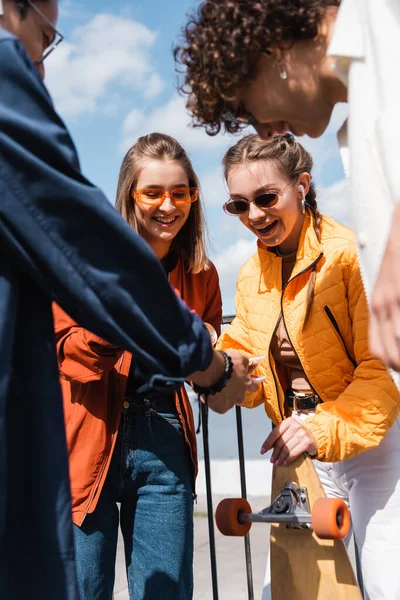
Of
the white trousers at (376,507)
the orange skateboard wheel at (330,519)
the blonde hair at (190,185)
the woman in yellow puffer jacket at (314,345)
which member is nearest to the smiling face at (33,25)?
the woman in yellow puffer jacket at (314,345)

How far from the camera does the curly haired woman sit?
141cm

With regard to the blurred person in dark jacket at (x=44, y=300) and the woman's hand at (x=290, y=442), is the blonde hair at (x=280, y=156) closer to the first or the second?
the woman's hand at (x=290, y=442)

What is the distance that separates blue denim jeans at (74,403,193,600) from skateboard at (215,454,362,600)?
1.30 ft

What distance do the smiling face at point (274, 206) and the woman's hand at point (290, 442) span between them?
73cm

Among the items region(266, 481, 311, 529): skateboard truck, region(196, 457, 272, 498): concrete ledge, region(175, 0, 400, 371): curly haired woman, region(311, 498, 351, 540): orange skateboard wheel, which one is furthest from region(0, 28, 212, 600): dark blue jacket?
region(196, 457, 272, 498): concrete ledge

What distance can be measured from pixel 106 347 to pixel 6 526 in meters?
0.98

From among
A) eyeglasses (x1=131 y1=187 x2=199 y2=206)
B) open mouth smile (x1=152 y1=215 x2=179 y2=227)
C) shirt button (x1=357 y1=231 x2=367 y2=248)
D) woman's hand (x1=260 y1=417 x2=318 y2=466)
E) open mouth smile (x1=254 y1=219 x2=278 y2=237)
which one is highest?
eyeglasses (x1=131 y1=187 x2=199 y2=206)

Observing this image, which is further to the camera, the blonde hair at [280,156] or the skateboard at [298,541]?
the blonde hair at [280,156]

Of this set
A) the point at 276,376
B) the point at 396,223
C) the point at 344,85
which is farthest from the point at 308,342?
the point at 396,223

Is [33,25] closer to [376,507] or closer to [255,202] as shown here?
[255,202]

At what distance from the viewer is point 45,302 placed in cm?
169

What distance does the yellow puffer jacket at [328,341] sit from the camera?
2375 millimetres

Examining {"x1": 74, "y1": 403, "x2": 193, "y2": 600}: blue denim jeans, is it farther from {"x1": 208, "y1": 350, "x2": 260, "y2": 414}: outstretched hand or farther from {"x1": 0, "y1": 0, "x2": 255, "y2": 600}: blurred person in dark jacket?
{"x1": 0, "y1": 0, "x2": 255, "y2": 600}: blurred person in dark jacket

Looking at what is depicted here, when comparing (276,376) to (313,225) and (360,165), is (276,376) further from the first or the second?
(360,165)
